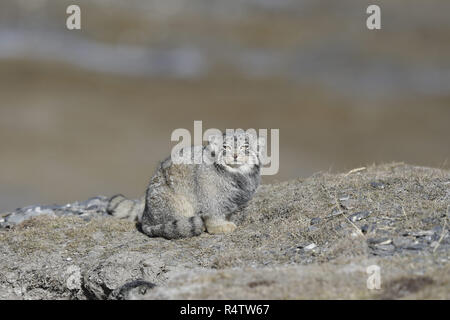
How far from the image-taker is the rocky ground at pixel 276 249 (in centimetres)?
935

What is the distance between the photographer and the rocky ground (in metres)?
9.35

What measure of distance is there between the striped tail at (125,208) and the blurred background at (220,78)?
12.4 metres

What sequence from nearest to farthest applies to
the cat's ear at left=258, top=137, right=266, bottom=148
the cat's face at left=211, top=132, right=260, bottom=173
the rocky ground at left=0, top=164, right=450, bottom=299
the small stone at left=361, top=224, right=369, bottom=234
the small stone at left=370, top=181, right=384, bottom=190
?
1. the rocky ground at left=0, top=164, right=450, bottom=299
2. the small stone at left=361, top=224, right=369, bottom=234
3. the cat's face at left=211, top=132, right=260, bottom=173
4. the cat's ear at left=258, top=137, right=266, bottom=148
5. the small stone at left=370, top=181, right=384, bottom=190

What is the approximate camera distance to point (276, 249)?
11672mm

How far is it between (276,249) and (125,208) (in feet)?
15.3

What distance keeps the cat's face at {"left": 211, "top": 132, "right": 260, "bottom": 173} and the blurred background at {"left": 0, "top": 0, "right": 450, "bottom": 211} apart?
1584cm

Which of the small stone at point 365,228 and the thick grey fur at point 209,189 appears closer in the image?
the small stone at point 365,228

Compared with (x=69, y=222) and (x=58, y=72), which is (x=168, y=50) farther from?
(x=69, y=222)

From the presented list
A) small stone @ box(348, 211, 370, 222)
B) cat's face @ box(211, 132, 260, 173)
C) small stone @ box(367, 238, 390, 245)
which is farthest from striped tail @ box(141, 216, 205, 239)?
small stone @ box(367, 238, 390, 245)

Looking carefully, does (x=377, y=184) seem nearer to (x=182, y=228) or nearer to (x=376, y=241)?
(x=376, y=241)

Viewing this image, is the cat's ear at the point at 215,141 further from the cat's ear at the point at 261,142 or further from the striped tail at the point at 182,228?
the striped tail at the point at 182,228

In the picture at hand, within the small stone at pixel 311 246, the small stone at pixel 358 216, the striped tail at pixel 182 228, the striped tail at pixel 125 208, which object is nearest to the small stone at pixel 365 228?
the small stone at pixel 358 216

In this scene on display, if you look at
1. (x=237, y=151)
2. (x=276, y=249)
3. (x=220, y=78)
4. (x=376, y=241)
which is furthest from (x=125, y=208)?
(x=220, y=78)

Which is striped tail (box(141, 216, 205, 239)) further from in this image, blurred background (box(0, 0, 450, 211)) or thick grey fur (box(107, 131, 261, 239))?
blurred background (box(0, 0, 450, 211))
